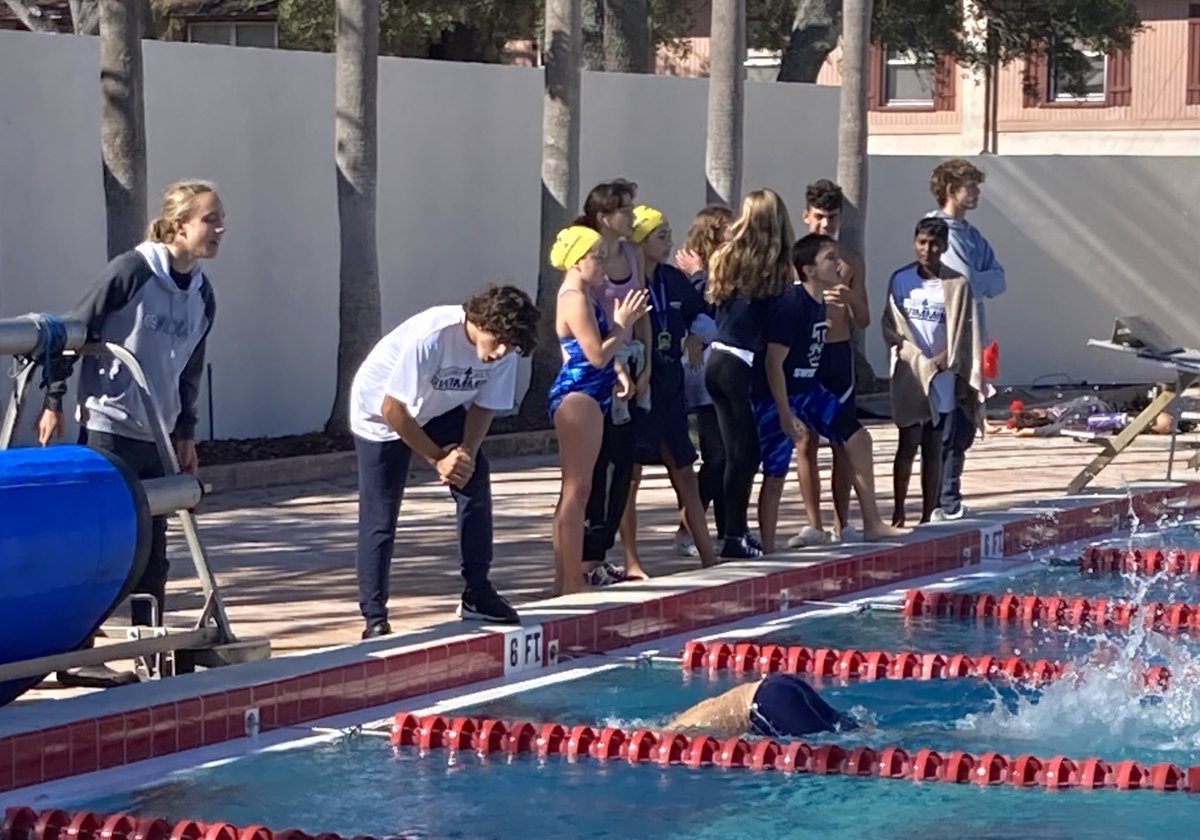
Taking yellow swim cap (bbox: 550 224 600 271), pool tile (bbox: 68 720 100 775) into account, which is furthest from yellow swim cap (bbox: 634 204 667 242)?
pool tile (bbox: 68 720 100 775)

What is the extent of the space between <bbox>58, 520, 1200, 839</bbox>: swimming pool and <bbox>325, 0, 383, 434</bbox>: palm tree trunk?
6.89 m

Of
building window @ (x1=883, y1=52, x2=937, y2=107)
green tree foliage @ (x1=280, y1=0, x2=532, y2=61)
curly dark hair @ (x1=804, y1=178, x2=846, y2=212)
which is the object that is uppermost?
green tree foliage @ (x1=280, y1=0, x2=532, y2=61)

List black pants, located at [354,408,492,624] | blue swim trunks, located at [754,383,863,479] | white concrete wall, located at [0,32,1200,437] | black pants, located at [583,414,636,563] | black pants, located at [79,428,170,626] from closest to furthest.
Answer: black pants, located at [79,428,170,626], black pants, located at [354,408,492,624], black pants, located at [583,414,636,563], blue swim trunks, located at [754,383,863,479], white concrete wall, located at [0,32,1200,437]

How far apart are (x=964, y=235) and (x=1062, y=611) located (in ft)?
9.16

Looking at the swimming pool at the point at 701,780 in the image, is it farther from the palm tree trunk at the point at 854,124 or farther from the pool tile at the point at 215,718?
the palm tree trunk at the point at 854,124

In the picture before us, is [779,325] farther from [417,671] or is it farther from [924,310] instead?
[417,671]

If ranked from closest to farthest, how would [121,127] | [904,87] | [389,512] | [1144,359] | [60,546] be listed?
[60,546]
[389,512]
[1144,359]
[121,127]
[904,87]

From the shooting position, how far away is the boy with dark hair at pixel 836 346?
35.3 feet

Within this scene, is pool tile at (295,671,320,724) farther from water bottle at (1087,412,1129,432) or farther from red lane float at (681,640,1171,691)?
water bottle at (1087,412,1129,432)

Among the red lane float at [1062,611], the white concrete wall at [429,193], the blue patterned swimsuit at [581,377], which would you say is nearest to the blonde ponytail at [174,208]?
the blue patterned swimsuit at [581,377]

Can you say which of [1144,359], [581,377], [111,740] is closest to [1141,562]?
[1144,359]

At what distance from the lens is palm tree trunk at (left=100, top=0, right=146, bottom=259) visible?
13461 mm

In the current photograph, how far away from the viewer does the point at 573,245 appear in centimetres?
917

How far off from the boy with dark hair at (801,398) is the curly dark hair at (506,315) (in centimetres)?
259
